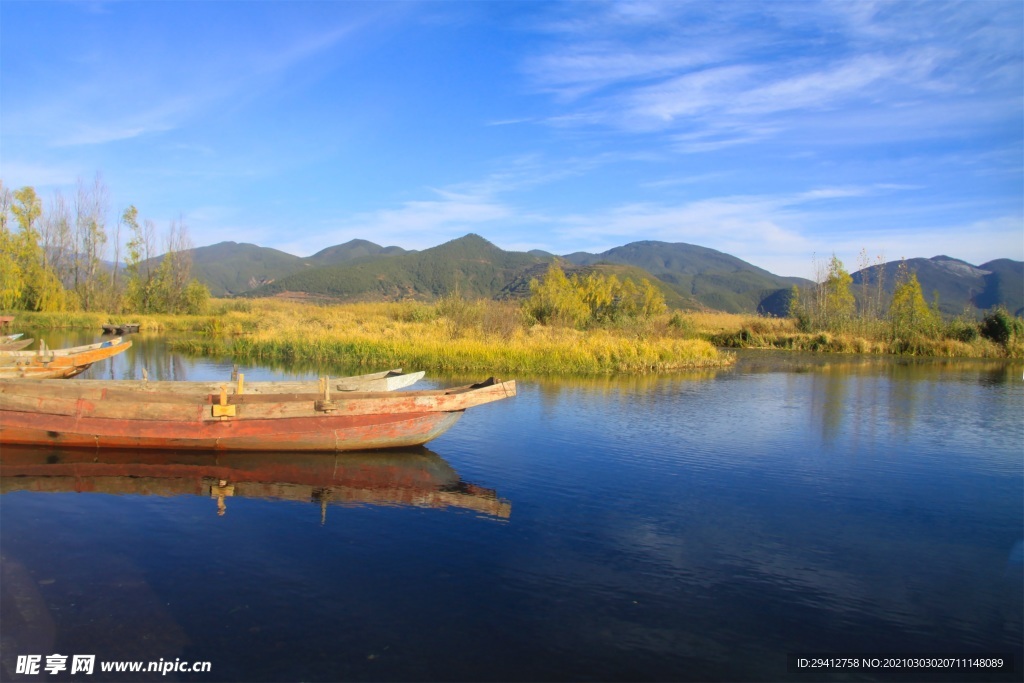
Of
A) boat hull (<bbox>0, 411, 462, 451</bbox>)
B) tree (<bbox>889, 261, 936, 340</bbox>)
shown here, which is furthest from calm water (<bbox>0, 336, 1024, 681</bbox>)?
tree (<bbox>889, 261, 936, 340</bbox>)

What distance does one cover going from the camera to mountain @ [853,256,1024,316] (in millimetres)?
96650

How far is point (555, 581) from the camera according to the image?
20.6 ft

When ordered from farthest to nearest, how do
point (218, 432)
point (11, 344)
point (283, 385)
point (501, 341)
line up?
1. point (501, 341)
2. point (11, 344)
3. point (283, 385)
4. point (218, 432)

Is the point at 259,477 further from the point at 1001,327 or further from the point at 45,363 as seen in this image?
the point at 1001,327

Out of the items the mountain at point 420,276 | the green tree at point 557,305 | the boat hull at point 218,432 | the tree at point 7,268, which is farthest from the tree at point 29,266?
the mountain at point 420,276

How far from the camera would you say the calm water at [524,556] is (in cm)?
513

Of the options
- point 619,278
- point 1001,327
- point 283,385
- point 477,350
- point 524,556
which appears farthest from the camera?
point 619,278

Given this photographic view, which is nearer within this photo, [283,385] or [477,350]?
[283,385]

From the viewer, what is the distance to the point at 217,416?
987cm

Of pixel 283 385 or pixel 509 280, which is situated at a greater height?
pixel 509 280

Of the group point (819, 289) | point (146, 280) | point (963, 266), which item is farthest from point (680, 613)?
point (963, 266)

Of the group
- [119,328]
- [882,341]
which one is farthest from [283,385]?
[119,328]

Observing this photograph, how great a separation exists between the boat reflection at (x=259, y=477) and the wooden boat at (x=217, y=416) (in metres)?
0.24

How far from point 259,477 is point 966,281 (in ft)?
422
